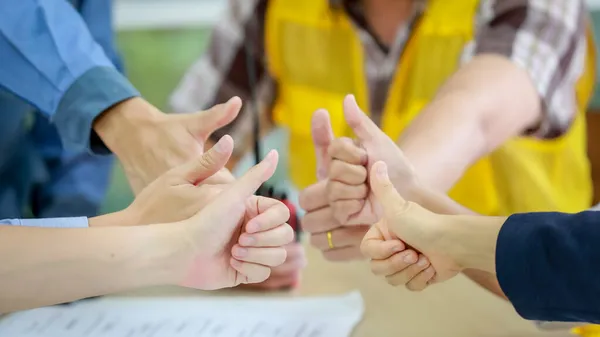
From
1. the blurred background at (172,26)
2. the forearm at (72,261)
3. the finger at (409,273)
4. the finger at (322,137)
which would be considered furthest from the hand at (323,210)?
the blurred background at (172,26)

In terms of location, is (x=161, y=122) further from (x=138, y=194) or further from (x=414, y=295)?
(x=414, y=295)

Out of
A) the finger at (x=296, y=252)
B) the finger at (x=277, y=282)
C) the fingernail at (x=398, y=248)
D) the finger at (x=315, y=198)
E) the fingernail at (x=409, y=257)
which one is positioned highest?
the fingernail at (x=398, y=248)

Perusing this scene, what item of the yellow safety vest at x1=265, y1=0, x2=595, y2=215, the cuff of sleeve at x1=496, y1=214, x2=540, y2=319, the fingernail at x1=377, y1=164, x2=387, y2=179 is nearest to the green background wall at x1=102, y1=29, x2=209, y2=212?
the yellow safety vest at x1=265, y1=0, x2=595, y2=215

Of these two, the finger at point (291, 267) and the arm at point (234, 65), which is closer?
the finger at point (291, 267)

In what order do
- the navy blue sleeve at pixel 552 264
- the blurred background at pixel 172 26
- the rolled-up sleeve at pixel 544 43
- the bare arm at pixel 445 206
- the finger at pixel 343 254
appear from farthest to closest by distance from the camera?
the blurred background at pixel 172 26
the rolled-up sleeve at pixel 544 43
the finger at pixel 343 254
the bare arm at pixel 445 206
the navy blue sleeve at pixel 552 264

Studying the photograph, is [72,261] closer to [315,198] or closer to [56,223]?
[56,223]

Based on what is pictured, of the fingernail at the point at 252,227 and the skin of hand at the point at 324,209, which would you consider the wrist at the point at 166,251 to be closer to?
the fingernail at the point at 252,227

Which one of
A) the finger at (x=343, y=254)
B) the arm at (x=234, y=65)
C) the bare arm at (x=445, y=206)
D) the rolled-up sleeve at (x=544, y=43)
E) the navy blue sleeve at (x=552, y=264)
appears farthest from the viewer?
the arm at (x=234, y=65)

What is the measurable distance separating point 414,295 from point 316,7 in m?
0.38

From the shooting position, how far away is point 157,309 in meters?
0.53

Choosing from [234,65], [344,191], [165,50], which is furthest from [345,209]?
[165,50]

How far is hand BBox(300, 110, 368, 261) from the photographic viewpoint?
0.57m

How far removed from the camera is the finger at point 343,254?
0.56 metres

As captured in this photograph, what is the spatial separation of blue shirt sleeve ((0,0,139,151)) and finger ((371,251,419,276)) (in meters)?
0.22
